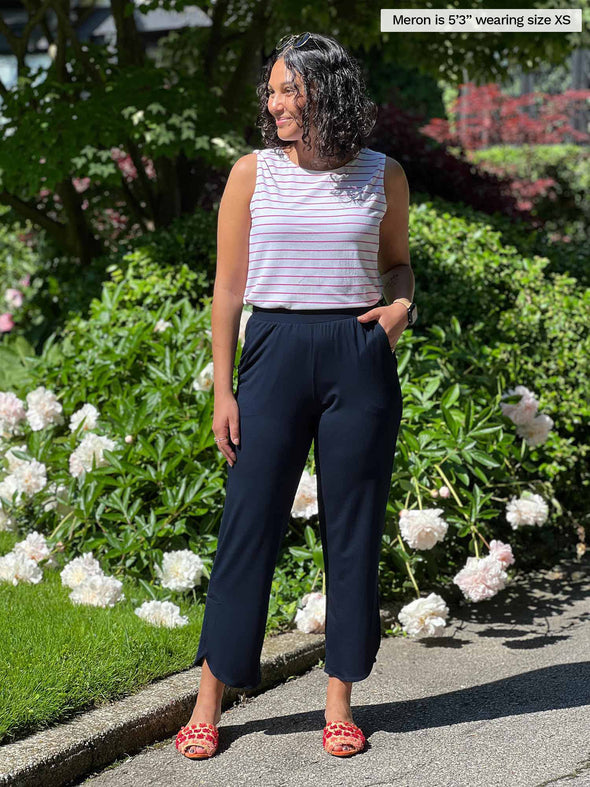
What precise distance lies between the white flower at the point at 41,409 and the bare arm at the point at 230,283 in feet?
6.76

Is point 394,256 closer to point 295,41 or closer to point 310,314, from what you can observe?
point 310,314

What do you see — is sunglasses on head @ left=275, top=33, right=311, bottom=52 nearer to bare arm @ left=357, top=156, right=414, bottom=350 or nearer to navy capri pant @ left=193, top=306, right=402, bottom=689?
bare arm @ left=357, top=156, right=414, bottom=350

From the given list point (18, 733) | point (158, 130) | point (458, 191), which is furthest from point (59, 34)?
point (18, 733)

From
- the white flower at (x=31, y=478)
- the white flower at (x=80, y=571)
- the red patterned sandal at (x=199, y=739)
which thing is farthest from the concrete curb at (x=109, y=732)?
the white flower at (x=31, y=478)

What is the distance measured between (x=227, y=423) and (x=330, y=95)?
0.92m

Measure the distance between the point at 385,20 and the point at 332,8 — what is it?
10.1 ft

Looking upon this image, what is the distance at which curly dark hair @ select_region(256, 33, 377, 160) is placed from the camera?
2646 millimetres

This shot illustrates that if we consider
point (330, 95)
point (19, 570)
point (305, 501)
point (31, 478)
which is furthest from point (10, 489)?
point (330, 95)

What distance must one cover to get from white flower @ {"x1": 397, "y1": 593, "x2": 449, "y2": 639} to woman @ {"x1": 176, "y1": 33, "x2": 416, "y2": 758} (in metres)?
0.80

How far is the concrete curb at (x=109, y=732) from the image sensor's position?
2699mm

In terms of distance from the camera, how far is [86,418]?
4.52m

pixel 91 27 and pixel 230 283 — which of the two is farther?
pixel 91 27

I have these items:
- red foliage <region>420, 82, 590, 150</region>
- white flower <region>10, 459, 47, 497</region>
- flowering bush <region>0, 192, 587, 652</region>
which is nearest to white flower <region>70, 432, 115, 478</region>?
flowering bush <region>0, 192, 587, 652</region>

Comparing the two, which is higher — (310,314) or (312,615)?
(310,314)
